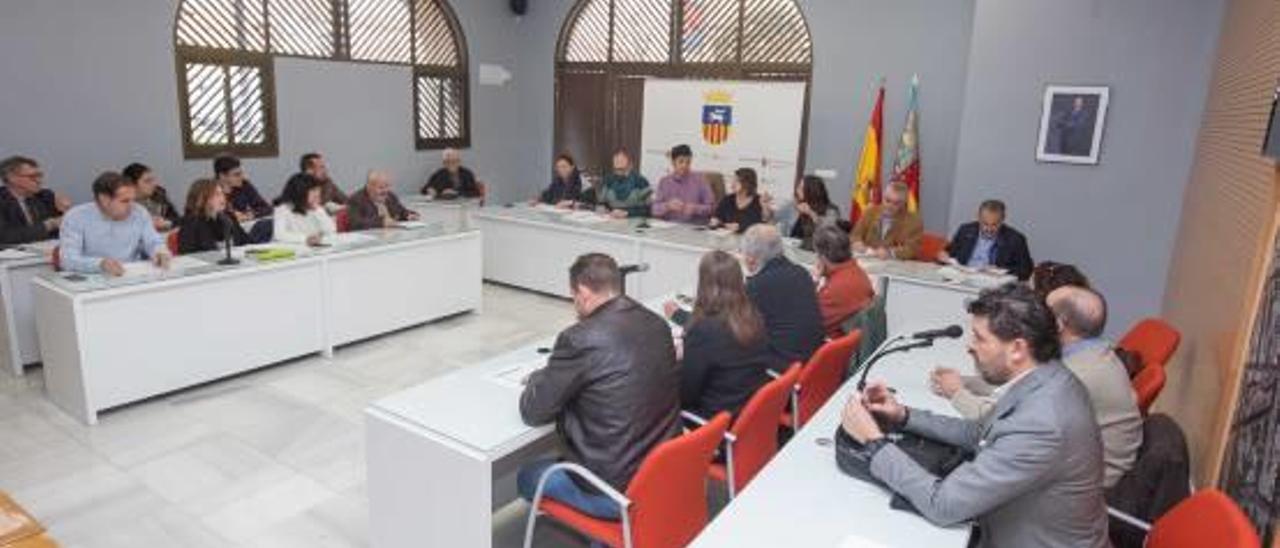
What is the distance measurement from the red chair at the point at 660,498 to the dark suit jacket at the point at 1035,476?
0.63 meters

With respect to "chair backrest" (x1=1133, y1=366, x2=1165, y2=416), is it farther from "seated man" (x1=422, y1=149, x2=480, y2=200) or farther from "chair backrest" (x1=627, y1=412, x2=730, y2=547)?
"seated man" (x1=422, y1=149, x2=480, y2=200)

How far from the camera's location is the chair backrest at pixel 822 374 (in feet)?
10.0

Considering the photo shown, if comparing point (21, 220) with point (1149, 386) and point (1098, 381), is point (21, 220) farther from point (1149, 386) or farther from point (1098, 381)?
point (1149, 386)

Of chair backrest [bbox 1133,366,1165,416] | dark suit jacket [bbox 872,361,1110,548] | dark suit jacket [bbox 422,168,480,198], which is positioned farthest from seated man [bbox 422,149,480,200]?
dark suit jacket [bbox 872,361,1110,548]

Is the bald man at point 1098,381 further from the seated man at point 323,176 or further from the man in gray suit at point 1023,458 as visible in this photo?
the seated man at point 323,176

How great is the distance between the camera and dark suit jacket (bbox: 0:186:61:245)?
507cm

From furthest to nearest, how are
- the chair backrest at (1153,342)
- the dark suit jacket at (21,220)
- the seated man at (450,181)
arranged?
1. the seated man at (450,181)
2. the dark suit jacket at (21,220)
3. the chair backrest at (1153,342)

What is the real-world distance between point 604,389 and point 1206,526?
1.55m

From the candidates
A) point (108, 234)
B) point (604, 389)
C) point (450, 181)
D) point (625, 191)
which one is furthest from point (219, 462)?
point (450, 181)

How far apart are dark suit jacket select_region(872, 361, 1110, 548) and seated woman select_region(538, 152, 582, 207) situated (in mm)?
5956

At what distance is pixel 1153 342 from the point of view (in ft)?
11.4

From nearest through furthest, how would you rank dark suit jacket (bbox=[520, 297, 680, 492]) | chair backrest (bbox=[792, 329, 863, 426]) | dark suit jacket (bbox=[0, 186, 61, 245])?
dark suit jacket (bbox=[520, 297, 680, 492]) < chair backrest (bbox=[792, 329, 863, 426]) < dark suit jacket (bbox=[0, 186, 61, 245])

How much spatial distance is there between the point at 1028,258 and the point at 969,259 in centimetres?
38

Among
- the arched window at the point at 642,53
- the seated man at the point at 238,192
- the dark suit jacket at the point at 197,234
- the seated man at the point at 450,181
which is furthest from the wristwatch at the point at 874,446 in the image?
the seated man at the point at 450,181
